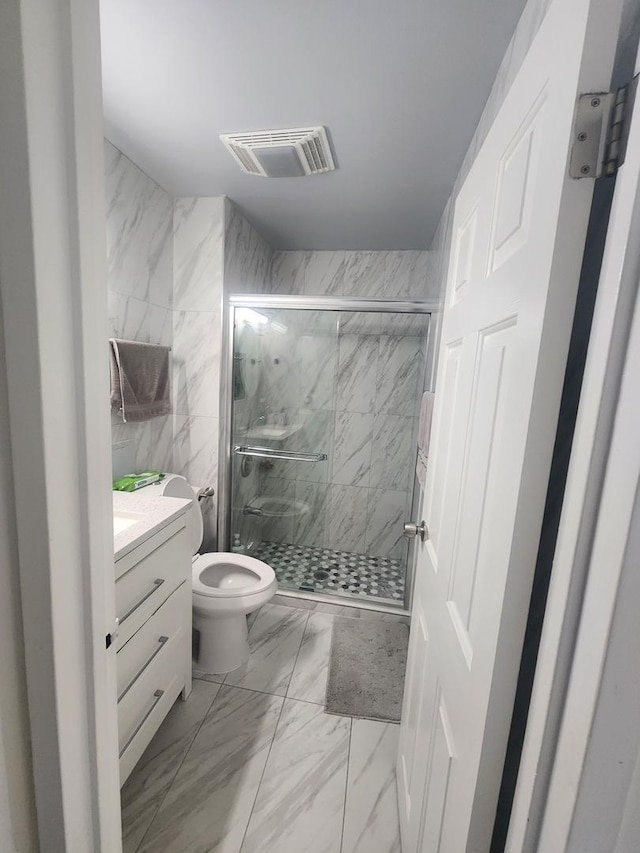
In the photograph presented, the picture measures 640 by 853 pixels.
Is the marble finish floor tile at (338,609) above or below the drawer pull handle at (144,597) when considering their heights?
below

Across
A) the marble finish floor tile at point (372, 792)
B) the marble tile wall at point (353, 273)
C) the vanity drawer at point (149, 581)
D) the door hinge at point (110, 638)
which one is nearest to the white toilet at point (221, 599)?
the vanity drawer at point (149, 581)

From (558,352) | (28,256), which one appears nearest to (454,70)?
(558,352)

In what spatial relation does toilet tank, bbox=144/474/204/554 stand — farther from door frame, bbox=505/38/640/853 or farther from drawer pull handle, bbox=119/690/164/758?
door frame, bbox=505/38/640/853

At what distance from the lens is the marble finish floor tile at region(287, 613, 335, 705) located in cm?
154

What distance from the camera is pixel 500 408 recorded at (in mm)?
557

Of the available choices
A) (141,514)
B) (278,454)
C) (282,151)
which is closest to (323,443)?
(278,454)

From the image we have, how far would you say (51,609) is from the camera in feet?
1.60

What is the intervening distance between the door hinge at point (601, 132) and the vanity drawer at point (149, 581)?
4.18 feet

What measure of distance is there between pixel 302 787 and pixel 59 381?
1.54m

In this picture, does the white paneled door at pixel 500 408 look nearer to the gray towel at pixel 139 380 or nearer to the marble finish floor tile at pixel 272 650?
the marble finish floor tile at pixel 272 650

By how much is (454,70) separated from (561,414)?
4.07ft

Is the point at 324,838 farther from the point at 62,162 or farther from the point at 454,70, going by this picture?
the point at 454,70

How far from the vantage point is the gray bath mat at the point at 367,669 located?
1486mm

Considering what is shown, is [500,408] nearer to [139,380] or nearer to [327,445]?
[139,380]
